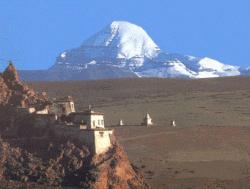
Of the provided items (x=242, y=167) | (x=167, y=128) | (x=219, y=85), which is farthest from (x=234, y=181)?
(x=219, y=85)

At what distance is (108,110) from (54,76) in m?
85.7

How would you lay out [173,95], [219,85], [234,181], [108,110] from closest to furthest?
[234,181]
[108,110]
[173,95]
[219,85]

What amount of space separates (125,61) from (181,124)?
109398mm

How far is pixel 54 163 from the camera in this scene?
4781cm

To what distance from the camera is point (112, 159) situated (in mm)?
48156

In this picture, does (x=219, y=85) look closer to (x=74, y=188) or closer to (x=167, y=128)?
(x=167, y=128)

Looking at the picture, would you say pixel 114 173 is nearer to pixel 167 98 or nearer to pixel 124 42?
pixel 167 98

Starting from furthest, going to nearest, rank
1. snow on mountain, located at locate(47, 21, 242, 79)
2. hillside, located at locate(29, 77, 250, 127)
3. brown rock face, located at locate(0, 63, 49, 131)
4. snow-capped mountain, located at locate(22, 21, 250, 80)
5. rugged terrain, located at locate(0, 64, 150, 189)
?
1. snow on mountain, located at locate(47, 21, 242, 79)
2. snow-capped mountain, located at locate(22, 21, 250, 80)
3. hillside, located at locate(29, 77, 250, 127)
4. brown rock face, located at locate(0, 63, 49, 131)
5. rugged terrain, located at locate(0, 64, 150, 189)

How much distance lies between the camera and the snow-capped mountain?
16950cm

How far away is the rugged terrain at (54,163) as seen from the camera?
1855 inches

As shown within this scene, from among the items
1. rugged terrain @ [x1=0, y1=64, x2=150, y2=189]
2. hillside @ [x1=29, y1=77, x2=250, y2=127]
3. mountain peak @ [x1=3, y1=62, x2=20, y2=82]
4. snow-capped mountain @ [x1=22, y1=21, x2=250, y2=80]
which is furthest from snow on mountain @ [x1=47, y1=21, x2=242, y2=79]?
rugged terrain @ [x1=0, y1=64, x2=150, y2=189]

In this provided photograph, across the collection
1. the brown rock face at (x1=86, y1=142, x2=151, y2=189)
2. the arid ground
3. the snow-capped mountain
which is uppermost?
the snow-capped mountain

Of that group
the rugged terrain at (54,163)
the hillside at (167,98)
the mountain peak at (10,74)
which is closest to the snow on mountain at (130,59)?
the hillside at (167,98)

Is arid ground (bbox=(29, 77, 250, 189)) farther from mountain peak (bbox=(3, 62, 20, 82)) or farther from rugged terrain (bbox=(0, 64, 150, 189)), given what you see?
mountain peak (bbox=(3, 62, 20, 82))
